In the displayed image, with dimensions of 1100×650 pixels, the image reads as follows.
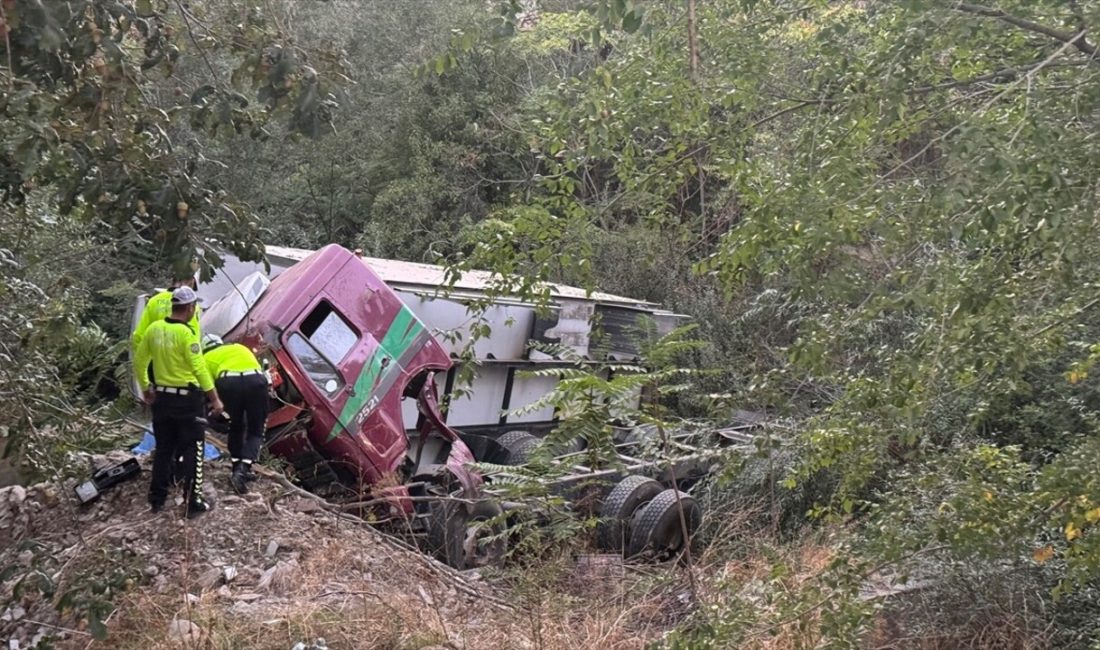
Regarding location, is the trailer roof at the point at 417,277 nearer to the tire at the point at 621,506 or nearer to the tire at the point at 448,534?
the tire at the point at 621,506

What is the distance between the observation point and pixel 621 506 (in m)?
9.12

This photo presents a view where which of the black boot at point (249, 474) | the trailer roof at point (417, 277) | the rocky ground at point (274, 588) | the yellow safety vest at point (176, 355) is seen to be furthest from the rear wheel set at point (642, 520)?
the yellow safety vest at point (176, 355)

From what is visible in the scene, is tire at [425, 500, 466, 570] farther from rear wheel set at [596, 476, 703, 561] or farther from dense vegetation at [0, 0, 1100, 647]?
dense vegetation at [0, 0, 1100, 647]

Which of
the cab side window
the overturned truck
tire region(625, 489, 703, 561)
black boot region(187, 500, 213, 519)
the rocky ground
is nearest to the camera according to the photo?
the rocky ground

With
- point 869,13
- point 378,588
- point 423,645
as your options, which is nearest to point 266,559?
point 378,588

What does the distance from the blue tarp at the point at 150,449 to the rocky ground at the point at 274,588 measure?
16 centimetres

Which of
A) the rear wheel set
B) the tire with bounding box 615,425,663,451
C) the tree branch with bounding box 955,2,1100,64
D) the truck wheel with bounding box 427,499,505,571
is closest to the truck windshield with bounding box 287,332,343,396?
the truck wheel with bounding box 427,499,505,571

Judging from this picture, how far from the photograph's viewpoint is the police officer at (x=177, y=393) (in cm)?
684

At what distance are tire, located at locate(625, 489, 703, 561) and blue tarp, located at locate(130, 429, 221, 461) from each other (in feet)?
10.9

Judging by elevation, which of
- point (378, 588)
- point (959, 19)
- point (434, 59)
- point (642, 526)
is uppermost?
point (959, 19)

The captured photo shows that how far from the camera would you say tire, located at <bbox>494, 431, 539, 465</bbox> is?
949cm

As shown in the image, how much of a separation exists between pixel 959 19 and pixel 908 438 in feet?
5.42

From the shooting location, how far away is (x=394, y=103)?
736 inches

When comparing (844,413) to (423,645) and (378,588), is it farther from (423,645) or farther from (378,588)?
(378,588)
